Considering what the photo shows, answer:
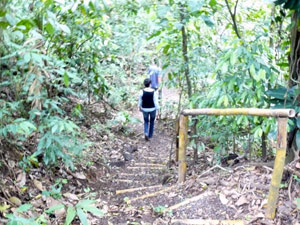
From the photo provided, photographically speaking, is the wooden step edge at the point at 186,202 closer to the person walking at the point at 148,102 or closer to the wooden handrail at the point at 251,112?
the wooden handrail at the point at 251,112

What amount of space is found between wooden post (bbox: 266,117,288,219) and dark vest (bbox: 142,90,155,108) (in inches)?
186

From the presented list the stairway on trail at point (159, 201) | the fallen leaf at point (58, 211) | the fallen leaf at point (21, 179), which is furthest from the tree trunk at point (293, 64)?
the fallen leaf at point (21, 179)

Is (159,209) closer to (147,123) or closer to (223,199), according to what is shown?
(223,199)


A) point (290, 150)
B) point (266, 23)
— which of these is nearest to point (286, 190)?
point (290, 150)

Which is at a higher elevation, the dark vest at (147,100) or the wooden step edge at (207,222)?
the dark vest at (147,100)

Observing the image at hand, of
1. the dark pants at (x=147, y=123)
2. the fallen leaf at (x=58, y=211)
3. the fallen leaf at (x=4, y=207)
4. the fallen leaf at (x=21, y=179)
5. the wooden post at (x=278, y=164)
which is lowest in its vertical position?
the dark pants at (x=147, y=123)

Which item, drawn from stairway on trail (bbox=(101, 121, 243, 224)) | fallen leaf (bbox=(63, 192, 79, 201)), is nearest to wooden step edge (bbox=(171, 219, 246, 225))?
stairway on trail (bbox=(101, 121, 243, 224))

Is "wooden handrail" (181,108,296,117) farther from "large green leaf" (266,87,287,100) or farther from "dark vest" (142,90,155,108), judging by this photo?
"dark vest" (142,90,155,108)

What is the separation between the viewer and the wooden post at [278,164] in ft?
8.38

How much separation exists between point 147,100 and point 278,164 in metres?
4.83

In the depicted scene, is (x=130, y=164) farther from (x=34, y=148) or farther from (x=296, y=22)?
(x=296, y=22)

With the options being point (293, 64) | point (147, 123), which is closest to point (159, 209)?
point (293, 64)

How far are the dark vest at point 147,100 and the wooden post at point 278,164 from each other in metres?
4.72

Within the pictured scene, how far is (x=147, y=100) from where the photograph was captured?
727 centimetres
